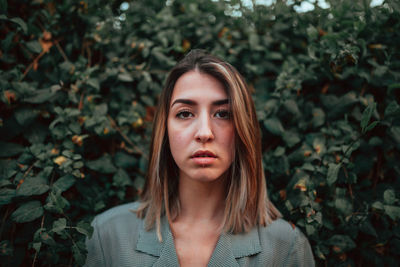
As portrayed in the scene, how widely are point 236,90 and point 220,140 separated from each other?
→ 0.26 m

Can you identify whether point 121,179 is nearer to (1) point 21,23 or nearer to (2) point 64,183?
(2) point 64,183

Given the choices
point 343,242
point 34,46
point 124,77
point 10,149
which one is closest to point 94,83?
point 124,77

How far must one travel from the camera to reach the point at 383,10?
1.42 m

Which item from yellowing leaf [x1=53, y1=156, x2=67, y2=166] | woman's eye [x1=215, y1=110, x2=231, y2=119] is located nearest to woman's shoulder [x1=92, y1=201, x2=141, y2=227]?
yellowing leaf [x1=53, y1=156, x2=67, y2=166]

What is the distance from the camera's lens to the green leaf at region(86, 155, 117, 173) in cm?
160

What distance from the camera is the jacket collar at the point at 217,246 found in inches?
52.7

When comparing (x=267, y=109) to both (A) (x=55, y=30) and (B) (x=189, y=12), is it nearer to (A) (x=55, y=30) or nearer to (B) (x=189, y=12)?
(B) (x=189, y=12)

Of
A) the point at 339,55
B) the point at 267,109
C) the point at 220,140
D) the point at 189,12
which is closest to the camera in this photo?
the point at 220,140

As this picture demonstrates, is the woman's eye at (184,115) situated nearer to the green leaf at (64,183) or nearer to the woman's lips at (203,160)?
the woman's lips at (203,160)

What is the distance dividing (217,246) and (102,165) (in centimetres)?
80

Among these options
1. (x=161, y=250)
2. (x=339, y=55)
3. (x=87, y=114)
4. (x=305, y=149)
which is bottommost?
(x=161, y=250)

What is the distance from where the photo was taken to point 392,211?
1345 millimetres

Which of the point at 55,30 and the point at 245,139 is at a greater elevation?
the point at 55,30

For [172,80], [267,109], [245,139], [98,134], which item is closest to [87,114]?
[98,134]
